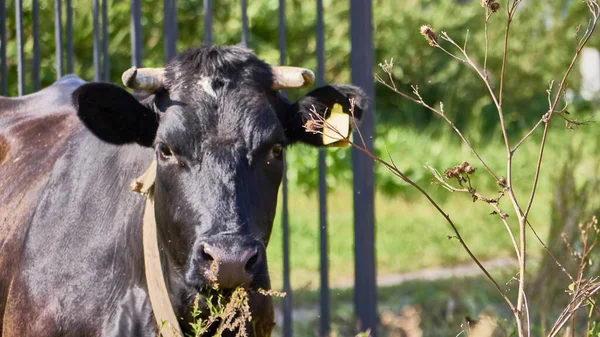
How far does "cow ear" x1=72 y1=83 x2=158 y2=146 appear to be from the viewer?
3557mm

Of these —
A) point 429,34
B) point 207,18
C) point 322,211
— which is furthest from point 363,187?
point 429,34

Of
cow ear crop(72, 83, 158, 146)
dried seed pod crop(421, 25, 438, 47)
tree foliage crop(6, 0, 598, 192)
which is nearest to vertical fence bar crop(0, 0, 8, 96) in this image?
cow ear crop(72, 83, 158, 146)

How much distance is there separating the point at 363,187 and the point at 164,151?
6.58 feet

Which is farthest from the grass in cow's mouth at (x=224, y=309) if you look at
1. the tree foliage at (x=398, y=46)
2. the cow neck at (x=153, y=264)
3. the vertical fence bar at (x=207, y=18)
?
the tree foliage at (x=398, y=46)

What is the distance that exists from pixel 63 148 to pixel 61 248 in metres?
0.52

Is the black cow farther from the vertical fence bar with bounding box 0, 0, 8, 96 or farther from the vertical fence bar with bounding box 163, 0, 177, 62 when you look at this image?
the vertical fence bar with bounding box 0, 0, 8, 96

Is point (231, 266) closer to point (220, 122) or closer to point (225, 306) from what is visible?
point (225, 306)

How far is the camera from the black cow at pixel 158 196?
127 inches

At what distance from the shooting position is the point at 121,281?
364 cm

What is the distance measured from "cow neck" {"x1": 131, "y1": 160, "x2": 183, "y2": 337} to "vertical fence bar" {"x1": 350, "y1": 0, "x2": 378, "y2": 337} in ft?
5.89

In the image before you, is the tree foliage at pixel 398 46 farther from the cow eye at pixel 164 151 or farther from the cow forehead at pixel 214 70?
the cow eye at pixel 164 151

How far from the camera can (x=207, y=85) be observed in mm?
3426

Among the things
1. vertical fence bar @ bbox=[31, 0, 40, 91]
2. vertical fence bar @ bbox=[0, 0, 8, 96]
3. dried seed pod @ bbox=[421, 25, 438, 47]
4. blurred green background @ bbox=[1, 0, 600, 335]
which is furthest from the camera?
blurred green background @ bbox=[1, 0, 600, 335]

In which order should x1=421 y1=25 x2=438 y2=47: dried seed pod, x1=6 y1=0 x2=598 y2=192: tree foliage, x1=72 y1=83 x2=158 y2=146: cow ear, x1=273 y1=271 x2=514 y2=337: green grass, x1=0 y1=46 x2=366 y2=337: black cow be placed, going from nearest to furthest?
x1=421 y1=25 x2=438 y2=47: dried seed pod
x1=0 y1=46 x2=366 y2=337: black cow
x1=72 y1=83 x2=158 y2=146: cow ear
x1=273 y1=271 x2=514 y2=337: green grass
x1=6 y1=0 x2=598 y2=192: tree foliage
